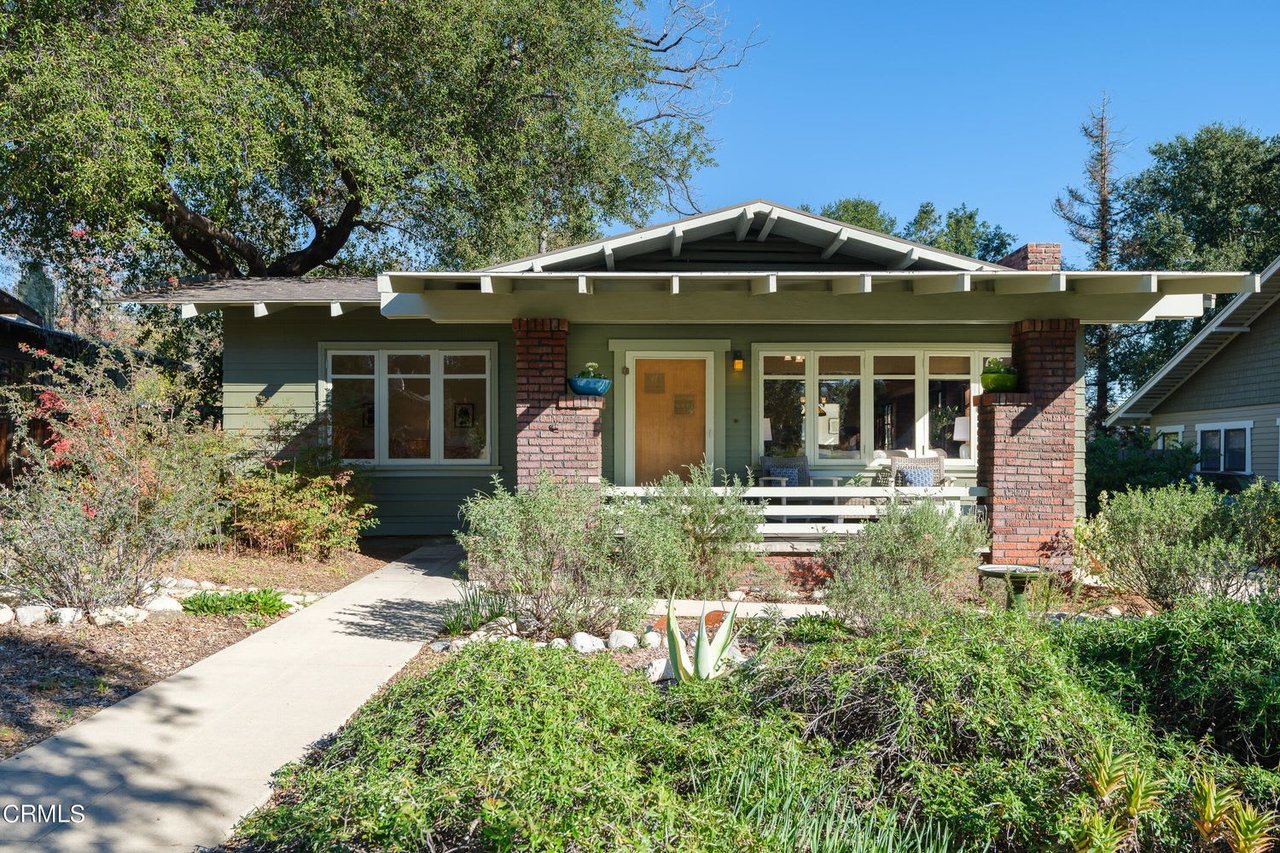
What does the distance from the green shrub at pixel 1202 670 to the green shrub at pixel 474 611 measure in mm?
3529

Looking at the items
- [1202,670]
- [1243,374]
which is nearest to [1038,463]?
[1202,670]

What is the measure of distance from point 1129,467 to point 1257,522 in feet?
30.3

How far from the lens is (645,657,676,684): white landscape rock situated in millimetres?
4371

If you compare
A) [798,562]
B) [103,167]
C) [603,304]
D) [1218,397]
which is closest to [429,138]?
[103,167]

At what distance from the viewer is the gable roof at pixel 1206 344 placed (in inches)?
554

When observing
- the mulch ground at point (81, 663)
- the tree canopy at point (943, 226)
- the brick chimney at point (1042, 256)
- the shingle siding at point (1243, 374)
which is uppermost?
the tree canopy at point (943, 226)

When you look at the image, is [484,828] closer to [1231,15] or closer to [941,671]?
[941,671]

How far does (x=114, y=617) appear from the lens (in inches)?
222

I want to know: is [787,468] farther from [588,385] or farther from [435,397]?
[435,397]

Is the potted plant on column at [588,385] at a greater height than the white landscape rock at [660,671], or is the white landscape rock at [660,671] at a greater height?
the potted plant on column at [588,385]

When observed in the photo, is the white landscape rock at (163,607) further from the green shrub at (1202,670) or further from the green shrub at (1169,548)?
the green shrub at (1169,548)

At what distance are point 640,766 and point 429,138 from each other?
529 inches

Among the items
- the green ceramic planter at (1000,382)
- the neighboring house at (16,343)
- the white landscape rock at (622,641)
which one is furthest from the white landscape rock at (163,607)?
the neighboring house at (16,343)

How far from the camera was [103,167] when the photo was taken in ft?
34.2
